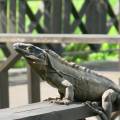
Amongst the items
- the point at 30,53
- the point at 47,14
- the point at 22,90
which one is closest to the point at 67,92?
the point at 30,53

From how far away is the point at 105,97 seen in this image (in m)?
3.93

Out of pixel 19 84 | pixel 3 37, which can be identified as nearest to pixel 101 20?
pixel 19 84

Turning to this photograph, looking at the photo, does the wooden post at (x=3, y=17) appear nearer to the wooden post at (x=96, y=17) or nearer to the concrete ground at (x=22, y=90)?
the concrete ground at (x=22, y=90)

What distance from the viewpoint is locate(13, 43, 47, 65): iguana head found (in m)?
3.67

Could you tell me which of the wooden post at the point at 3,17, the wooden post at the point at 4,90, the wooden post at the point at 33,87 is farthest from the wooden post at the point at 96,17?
the wooden post at the point at 33,87

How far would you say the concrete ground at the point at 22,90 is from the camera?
9367mm

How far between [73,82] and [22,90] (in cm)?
708

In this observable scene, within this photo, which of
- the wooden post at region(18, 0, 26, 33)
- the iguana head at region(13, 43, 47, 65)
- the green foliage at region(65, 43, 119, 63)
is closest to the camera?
the iguana head at region(13, 43, 47, 65)

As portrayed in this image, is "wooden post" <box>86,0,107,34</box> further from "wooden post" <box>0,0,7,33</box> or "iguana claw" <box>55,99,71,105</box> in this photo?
"iguana claw" <box>55,99,71,105</box>

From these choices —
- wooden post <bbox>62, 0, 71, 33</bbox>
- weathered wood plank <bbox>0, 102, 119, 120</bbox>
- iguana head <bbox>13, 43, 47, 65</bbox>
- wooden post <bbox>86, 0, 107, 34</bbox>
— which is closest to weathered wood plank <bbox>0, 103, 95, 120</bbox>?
weathered wood plank <bbox>0, 102, 119, 120</bbox>

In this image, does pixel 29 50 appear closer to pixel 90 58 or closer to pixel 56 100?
pixel 56 100

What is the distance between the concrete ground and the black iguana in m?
3.99

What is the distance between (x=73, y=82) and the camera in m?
3.95

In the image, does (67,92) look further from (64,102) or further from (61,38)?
(61,38)
